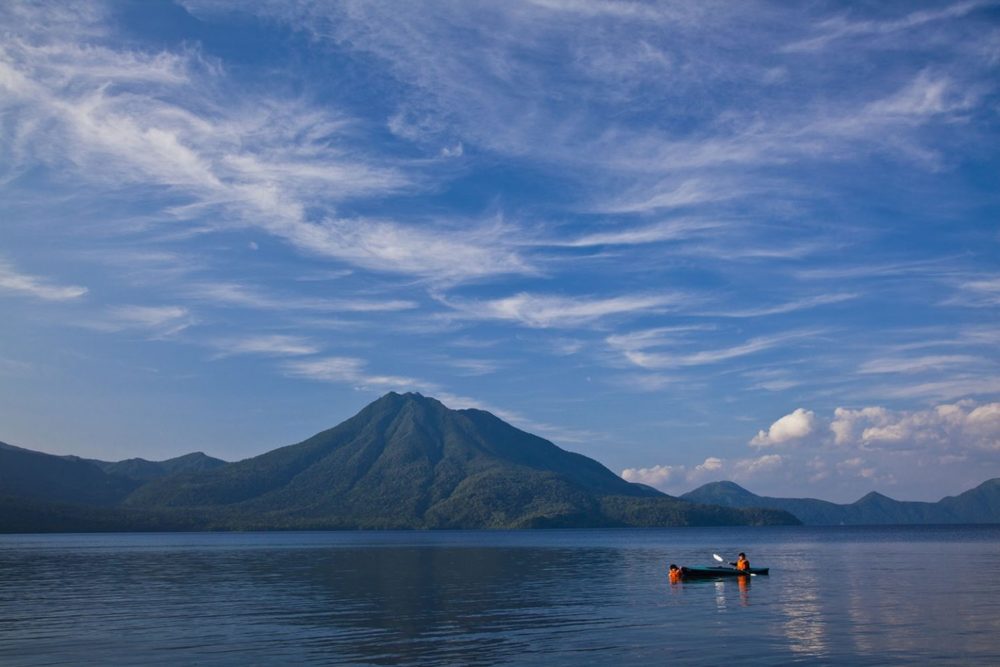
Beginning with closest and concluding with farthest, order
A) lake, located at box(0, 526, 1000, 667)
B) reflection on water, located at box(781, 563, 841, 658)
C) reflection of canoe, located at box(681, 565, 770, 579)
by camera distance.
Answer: lake, located at box(0, 526, 1000, 667)
reflection on water, located at box(781, 563, 841, 658)
reflection of canoe, located at box(681, 565, 770, 579)

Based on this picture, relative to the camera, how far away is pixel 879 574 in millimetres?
99438

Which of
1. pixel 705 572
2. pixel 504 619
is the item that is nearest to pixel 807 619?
pixel 504 619

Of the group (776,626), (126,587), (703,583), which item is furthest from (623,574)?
(126,587)

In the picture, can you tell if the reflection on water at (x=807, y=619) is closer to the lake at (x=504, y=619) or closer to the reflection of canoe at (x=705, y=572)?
the lake at (x=504, y=619)

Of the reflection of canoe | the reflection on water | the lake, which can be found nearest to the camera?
the lake

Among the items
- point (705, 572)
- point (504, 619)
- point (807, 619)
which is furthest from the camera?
point (705, 572)

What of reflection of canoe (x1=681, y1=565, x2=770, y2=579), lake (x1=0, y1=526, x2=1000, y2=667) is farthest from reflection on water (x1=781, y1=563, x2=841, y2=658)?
reflection of canoe (x1=681, y1=565, x2=770, y2=579)

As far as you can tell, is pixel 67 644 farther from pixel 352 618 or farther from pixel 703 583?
pixel 703 583

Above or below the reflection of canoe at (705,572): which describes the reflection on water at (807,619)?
below

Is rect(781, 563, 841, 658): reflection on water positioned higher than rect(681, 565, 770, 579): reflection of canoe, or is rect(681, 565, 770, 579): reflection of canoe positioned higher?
rect(681, 565, 770, 579): reflection of canoe

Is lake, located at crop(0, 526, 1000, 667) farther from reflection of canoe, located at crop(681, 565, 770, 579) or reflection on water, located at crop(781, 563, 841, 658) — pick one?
reflection of canoe, located at crop(681, 565, 770, 579)

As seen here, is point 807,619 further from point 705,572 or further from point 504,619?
point 705,572

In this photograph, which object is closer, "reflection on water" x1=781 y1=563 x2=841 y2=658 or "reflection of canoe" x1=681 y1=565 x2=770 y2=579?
"reflection on water" x1=781 y1=563 x2=841 y2=658

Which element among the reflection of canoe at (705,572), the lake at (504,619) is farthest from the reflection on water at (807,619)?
the reflection of canoe at (705,572)
